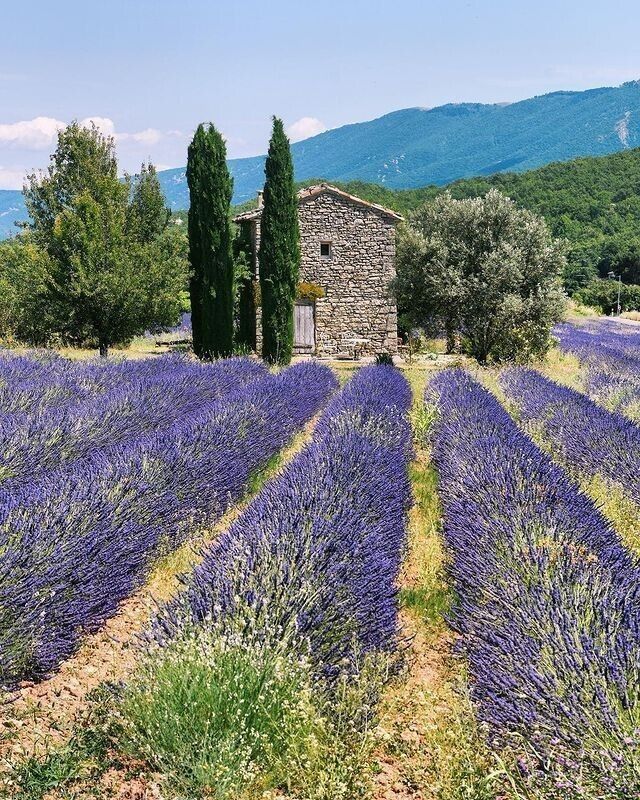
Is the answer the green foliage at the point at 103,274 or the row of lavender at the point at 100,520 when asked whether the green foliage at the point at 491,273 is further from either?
the row of lavender at the point at 100,520

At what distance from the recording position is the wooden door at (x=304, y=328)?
66.5ft

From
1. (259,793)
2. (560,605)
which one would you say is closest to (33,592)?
(259,793)

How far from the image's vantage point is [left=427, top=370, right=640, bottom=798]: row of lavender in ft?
6.28

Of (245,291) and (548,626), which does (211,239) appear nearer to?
(245,291)

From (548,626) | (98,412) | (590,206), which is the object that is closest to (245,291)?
(98,412)

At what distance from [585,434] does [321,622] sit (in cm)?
473

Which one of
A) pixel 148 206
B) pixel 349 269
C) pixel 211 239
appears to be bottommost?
pixel 349 269

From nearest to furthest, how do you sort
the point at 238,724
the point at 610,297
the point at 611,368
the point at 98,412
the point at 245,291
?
the point at 238,724 → the point at 98,412 → the point at 611,368 → the point at 245,291 → the point at 610,297

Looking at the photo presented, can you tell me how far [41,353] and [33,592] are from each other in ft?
29.7

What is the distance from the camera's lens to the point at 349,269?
20.1m

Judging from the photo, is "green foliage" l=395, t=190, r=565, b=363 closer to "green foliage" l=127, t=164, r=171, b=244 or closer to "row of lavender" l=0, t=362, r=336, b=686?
"green foliage" l=127, t=164, r=171, b=244

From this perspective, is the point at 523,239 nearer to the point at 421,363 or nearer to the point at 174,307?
the point at 421,363

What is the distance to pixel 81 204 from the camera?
1470cm

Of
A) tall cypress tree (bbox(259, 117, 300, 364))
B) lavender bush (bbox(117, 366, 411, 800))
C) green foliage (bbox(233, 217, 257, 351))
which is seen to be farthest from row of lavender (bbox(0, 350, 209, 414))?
green foliage (bbox(233, 217, 257, 351))
